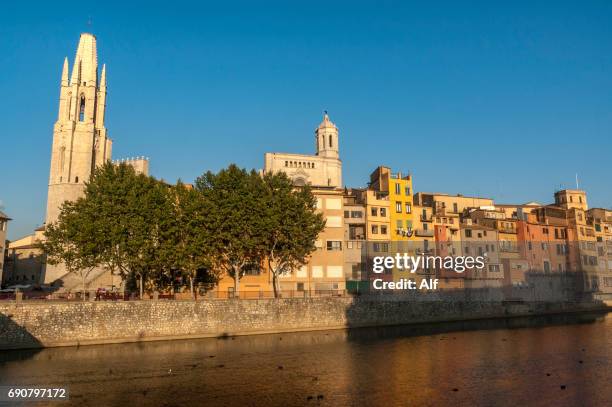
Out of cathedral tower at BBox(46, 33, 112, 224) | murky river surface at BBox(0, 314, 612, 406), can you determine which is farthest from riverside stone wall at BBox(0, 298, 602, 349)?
cathedral tower at BBox(46, 33, 112, 224)

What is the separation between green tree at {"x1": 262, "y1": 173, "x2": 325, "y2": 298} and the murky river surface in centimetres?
1102

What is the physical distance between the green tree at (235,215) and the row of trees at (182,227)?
11 cm

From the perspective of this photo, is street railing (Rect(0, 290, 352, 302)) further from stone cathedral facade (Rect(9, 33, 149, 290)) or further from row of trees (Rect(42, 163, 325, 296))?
stone cathedral facade (Rect(9, 33, 149, 290))

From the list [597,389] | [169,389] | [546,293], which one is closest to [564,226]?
[546,293]

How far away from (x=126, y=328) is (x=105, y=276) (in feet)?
71.3

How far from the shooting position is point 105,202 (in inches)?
2039

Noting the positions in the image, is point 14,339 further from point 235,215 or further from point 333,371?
point 333,371

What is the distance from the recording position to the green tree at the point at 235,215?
56250 mm

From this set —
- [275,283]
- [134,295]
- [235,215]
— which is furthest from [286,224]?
[134,295]

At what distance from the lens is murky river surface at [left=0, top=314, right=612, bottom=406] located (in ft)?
91.1

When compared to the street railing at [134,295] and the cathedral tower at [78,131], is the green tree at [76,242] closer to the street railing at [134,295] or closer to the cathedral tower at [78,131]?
the street railing at [134,295]

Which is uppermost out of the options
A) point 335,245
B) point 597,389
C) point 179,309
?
point 335,245

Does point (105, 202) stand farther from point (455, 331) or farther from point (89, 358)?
point (455, 331)

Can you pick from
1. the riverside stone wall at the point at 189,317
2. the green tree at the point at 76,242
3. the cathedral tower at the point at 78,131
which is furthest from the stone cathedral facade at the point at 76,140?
the riverside stone wall at the point at 189,317
